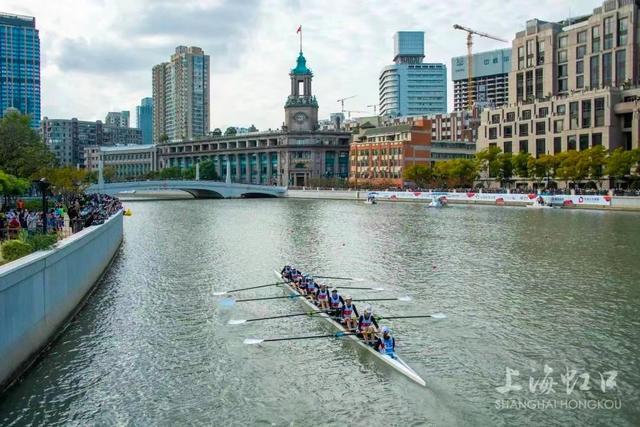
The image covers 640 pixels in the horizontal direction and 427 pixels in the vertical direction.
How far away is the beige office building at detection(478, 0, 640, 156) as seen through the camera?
112562mm

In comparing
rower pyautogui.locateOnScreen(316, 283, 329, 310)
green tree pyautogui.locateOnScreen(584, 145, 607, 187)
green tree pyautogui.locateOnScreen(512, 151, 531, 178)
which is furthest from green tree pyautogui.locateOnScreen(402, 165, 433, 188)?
rower pyautogui.locateOnScreen(316, 283, 329, 310)

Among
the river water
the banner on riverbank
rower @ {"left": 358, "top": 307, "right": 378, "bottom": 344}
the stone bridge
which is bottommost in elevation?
the river water

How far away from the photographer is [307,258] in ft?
162

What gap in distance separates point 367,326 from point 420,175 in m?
121

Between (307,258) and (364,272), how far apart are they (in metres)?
8.02

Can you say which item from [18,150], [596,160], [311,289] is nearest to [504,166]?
[596,160]

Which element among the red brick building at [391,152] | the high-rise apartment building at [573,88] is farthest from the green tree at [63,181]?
the high-rise apartment building at [573,88]

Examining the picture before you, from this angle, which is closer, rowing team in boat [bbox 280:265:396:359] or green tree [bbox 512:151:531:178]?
rowing team in boat [bbox 280:265:396:359]

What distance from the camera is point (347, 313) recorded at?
87.9 ft

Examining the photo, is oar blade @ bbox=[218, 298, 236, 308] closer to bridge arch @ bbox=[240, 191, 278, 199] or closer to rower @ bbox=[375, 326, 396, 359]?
rower @ bbox=[375, 326, 396, 359]

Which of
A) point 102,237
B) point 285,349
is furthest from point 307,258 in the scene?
point 285,349

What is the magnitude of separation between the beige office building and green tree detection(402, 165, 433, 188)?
13835mm

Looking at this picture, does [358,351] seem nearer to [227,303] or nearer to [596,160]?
[227,303]

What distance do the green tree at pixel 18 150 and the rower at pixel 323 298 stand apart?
170 feet
